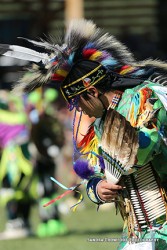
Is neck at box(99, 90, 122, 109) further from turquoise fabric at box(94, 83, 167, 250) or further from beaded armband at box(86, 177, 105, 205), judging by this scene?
beaded armband at box(86, 177, 105, 205)

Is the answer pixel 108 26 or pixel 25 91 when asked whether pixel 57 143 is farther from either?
pixel 108 26

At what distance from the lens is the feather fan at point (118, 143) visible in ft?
14.4

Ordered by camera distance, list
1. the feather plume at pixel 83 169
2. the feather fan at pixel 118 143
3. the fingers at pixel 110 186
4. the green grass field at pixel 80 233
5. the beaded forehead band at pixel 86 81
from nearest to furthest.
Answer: the feather fan at pixel 118 143, the fingers at pixel 110 186, the beaded forehead band at pixel 86 81, the feather plume at pixel 83 169, the green grass field at pixel 80 233

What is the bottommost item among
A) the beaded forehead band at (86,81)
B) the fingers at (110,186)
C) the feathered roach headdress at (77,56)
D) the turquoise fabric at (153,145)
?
the fingers at (110,186)

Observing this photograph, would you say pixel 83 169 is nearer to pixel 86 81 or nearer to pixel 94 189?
pixel 94 189

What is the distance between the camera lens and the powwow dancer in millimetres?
4680

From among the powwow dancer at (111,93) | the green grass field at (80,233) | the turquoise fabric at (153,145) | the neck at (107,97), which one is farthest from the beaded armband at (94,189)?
the green grass field at (80,233)

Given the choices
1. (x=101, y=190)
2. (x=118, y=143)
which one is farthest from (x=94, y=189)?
(x=118, y=143)

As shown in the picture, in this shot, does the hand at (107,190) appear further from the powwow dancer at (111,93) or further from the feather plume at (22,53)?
the feather plume at (22,53)

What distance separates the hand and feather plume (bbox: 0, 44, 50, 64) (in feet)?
2.37

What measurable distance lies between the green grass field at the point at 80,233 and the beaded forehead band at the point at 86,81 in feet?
11.1

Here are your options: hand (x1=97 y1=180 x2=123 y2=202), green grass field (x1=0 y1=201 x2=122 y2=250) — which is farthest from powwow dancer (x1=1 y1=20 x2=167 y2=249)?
green grass field (x1=0 y1=201 x2=122 y2=250)

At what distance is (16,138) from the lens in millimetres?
10930

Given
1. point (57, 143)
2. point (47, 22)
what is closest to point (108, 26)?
point (47, 22)
